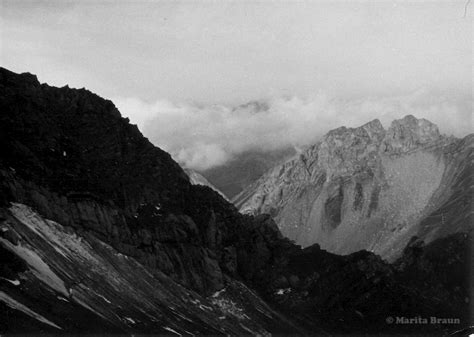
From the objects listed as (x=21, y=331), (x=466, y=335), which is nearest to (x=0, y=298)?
(x=21, y=331)

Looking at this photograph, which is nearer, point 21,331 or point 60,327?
point 21,331

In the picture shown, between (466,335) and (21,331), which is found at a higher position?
(21,331)

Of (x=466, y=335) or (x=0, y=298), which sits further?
(x=0, y=298)

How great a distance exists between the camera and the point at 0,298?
196000 mm

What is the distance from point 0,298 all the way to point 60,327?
16563 mm

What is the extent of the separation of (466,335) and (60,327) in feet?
483

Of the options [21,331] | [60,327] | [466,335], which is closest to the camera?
[466,335]

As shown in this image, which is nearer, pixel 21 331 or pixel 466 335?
pixel 466 335

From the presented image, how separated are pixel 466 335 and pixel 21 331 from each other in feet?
449

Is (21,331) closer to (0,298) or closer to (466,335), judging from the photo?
(0,298)

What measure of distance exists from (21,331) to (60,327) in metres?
16.2

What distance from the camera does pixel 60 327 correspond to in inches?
7859

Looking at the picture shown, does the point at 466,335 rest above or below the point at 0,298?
below

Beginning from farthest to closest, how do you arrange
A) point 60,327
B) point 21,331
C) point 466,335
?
point 60,327
point 21,331
point 466,335
